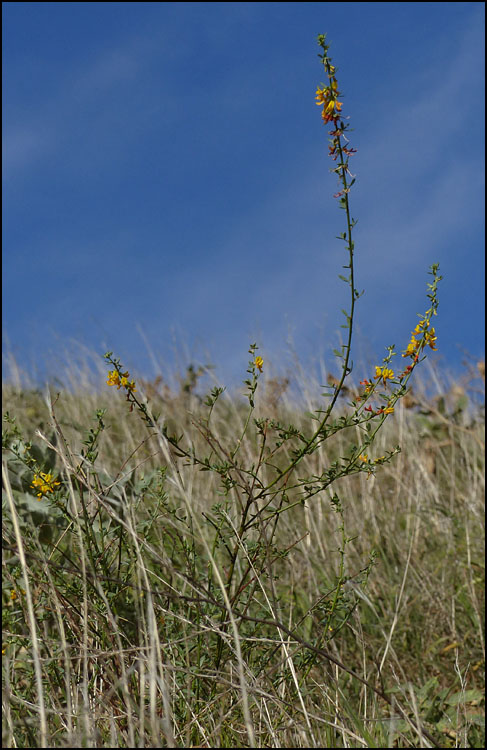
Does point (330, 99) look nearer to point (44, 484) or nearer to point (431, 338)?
point (431, 338)

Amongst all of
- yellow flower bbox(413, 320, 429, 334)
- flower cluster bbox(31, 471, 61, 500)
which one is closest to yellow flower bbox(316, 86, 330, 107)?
yellow flower bbox(413, 320, 429, 334)

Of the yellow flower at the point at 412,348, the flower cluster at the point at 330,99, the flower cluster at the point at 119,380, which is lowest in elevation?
the yellow flower at the point at 412,348

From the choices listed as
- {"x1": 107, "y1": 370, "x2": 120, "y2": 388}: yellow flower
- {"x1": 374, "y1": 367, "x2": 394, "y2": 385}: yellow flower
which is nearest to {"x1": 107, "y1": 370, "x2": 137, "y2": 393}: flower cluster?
{"x1": 107, "y1": 370, "x2": 120, "y2": 388}: yellow flower

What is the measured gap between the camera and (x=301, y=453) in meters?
1.51

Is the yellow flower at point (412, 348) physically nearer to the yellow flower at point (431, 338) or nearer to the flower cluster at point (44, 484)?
the yellow flower at point (431, 338)

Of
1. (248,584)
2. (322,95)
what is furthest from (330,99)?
(248,584)

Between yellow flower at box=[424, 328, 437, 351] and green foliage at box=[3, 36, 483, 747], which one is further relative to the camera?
yellow flower at box=[424, 328, 437, 351]

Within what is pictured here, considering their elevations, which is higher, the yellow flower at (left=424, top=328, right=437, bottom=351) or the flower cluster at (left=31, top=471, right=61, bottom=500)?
the yellow flower at (left=424, top=328, right=437, bottom=351)

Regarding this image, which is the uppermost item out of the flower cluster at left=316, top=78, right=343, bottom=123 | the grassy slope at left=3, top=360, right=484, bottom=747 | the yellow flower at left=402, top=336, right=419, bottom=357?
the flower cluster at left=316, top=78, right=343, bottom=123

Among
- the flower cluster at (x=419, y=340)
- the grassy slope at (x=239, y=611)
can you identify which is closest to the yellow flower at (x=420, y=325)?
the flower cluster at (x=419, y=340)

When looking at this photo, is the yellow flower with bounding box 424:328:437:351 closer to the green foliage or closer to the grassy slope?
the green foliage

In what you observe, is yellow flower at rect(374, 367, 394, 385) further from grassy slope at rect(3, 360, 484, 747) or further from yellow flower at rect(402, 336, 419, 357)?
grassy slope at rect(3, 360, 484, 747)

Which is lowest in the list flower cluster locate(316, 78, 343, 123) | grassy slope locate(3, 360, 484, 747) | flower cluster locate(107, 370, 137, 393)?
grassy slope locate(3, 360, 484, 747)

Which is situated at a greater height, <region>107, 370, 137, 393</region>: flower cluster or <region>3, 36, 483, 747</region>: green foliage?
<region>107, 370, 137, 393</region>: flower cluster
